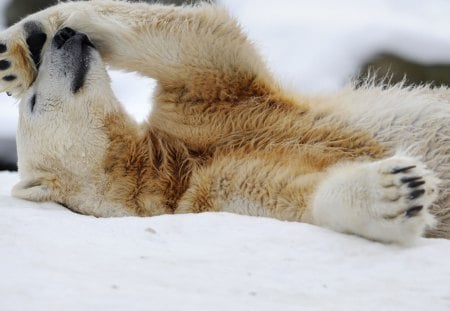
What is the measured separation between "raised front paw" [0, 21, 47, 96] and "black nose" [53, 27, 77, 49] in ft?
0.30

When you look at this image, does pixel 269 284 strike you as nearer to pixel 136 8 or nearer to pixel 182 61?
pixel 182 61

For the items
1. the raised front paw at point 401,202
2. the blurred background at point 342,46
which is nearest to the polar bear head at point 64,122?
the raised front paw at point 401,202

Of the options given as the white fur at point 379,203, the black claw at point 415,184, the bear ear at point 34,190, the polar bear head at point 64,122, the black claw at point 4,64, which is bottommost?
the bear ear at point 34,190

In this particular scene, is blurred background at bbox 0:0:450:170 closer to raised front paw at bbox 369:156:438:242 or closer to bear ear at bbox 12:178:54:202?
bear ear at bbox 12:178:54:202

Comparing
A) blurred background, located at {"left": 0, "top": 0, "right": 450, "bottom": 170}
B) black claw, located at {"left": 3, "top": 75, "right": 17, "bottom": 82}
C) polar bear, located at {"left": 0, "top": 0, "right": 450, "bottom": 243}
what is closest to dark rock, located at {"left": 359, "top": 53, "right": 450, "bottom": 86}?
blurred background, located at {"left": 0, "top": 0, "right": 450, "bottom": 170}

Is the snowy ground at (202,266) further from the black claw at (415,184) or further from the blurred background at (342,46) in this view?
the blurred background at (342,46)

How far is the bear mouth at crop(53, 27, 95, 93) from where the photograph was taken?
12.4 ft

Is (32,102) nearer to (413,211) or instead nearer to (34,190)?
(34,190)

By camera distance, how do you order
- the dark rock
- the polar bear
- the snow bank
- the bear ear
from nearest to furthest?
the snow bank → the polar bear → the bear ear → the dark rock

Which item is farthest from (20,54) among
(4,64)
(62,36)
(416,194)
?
(416,194)

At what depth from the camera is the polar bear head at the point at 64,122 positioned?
369cm

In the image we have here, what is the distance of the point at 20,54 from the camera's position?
3.85 metres

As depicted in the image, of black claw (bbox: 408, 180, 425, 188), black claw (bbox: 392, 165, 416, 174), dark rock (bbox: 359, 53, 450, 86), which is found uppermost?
black claw (bbox: 392, 165, 416, 174)

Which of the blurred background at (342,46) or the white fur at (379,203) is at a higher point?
the white fur at (379,203)
